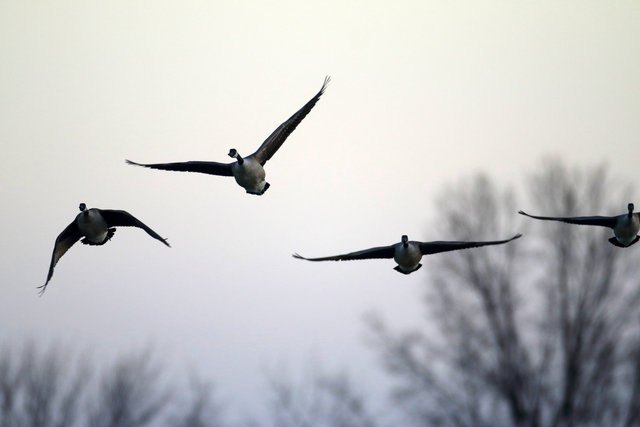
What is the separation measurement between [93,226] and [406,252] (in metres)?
4.67

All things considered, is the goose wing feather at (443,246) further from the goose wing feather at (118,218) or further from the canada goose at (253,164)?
the goose wing feather at (118,218)

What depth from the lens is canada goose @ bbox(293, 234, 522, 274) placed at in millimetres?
20516

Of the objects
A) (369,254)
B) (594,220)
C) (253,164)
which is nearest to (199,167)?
(253,164)

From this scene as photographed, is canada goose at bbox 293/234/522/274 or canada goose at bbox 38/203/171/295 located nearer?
canada goose at bbox 293/234/522/274

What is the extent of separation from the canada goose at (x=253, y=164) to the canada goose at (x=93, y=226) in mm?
865

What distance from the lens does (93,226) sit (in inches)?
829

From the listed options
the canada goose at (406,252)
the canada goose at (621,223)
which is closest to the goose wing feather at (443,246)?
the canada goose at (406,252)

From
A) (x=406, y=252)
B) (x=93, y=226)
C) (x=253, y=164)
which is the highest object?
(x=253, y=164)

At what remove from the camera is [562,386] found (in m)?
27.1

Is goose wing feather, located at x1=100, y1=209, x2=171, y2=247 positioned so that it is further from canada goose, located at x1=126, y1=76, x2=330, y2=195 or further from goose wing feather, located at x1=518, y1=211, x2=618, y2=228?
goose wing feather, located at x1=518, y1=211, x2=618, y2=228

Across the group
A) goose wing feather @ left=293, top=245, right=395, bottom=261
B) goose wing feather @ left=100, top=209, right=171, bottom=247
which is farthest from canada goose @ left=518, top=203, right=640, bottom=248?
goose wing feather @ left=100, top=209, right=171, bottom=247

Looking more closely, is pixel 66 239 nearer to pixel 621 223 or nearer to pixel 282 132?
pixel 282 132

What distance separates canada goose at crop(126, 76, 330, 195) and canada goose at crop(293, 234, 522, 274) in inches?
70.8

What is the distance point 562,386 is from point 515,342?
1.52m
